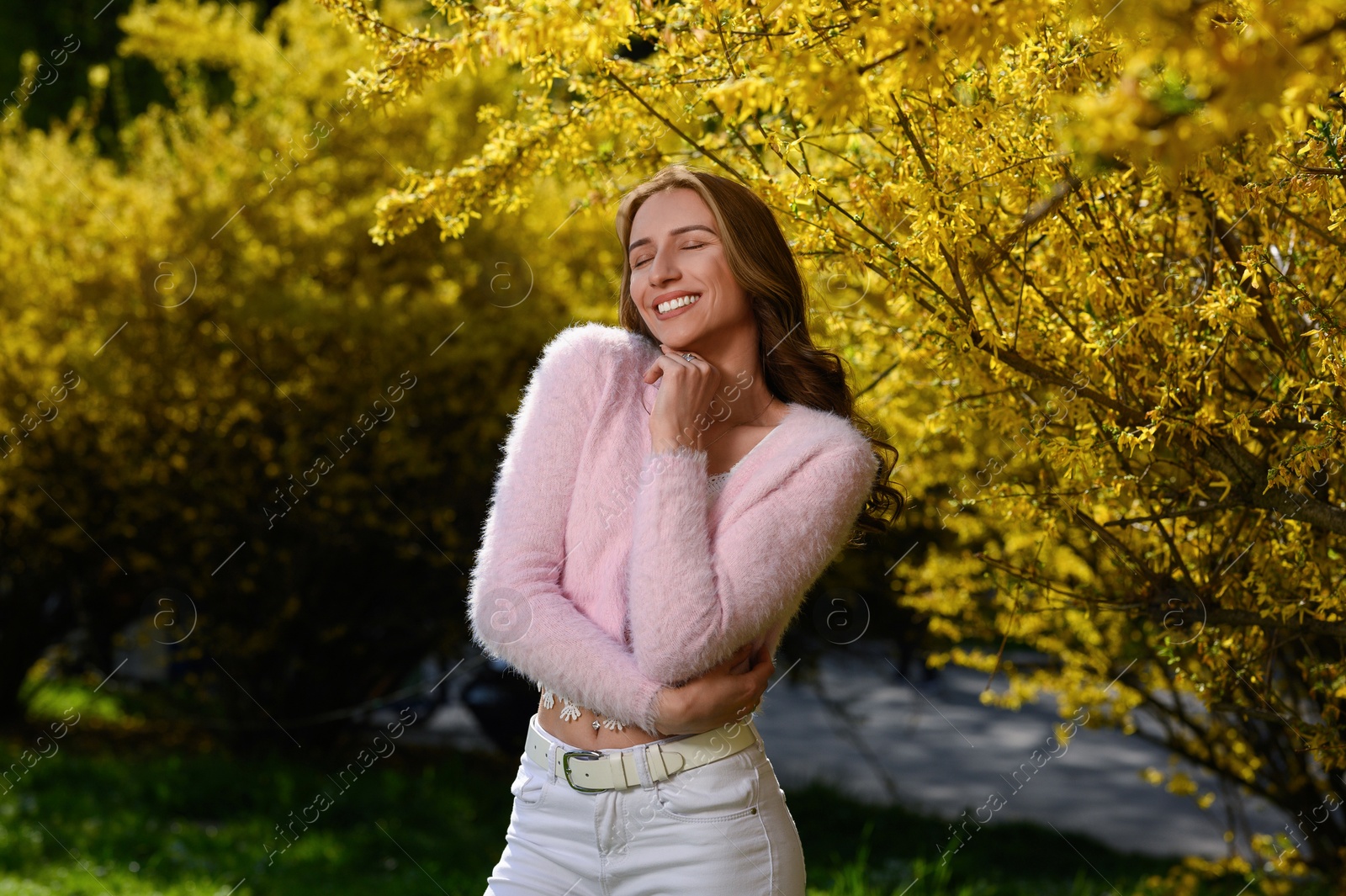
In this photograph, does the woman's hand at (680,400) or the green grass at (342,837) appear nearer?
the woman's hand at (680,400)

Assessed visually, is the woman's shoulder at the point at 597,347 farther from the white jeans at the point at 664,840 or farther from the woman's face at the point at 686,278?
the white jeans at the point at 664,840

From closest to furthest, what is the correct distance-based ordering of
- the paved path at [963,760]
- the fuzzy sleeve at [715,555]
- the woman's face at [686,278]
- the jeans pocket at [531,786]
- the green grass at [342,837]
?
the fuzzy sleeve at [715,555], the jeans pocket at [531,786], the woman's face at [686,278], the green grass at [342,837], the paved path at [963,760]

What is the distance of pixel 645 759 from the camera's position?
5.88 feet

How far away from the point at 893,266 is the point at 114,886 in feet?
12.9

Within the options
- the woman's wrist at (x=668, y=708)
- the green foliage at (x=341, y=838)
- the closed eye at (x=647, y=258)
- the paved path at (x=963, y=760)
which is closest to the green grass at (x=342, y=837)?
the green foliage at (x=341, y=838)

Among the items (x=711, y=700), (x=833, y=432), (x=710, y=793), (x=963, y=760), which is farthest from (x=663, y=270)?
(x=963, y=760)

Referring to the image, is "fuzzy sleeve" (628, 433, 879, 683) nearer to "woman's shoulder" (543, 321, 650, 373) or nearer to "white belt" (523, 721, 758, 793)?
"white belt" (523, 721, 758, 793)

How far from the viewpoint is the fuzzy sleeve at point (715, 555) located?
1.75 metres

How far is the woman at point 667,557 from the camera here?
69.9 inches

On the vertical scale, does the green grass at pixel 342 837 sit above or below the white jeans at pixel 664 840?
below

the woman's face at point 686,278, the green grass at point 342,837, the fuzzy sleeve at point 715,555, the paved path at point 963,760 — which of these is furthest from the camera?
the paved path at point 963,760

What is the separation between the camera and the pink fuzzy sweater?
1.77 m

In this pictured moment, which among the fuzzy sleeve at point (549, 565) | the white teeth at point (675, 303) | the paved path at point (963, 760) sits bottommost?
the paved path at point (963, 760)

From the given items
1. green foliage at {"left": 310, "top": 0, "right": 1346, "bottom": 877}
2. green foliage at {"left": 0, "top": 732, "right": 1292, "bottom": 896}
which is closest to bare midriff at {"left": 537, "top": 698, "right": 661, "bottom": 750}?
green foliage at {"left": 310, "top": 0, "right": 1346, "bottom": 877}
